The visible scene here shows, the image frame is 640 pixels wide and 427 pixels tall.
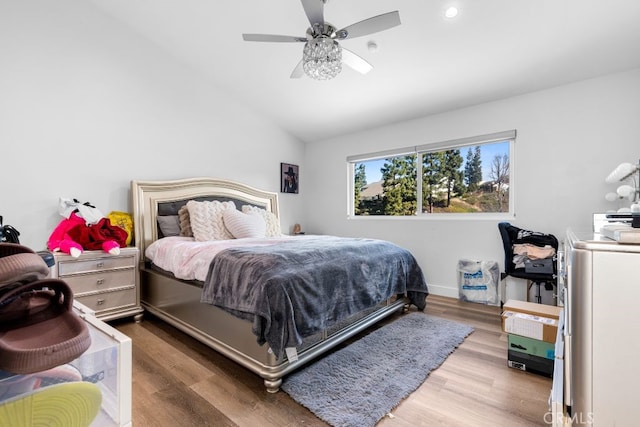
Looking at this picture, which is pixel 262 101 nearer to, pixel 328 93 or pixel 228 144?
pixel 228 144

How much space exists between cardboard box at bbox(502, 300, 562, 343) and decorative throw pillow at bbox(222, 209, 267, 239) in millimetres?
2463

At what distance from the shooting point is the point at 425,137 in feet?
12.7

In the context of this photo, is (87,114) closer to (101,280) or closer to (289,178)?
(101,280)

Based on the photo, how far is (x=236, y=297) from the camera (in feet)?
6.10

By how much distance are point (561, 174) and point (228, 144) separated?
397 cm

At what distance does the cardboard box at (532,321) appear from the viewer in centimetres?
186

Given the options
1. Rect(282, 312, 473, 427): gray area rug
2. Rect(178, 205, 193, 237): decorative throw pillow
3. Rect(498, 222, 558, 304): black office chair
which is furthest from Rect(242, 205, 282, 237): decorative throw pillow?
Rect(498, 222, 558, 304): black office chair

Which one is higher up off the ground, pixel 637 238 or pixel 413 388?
pixel 637 238

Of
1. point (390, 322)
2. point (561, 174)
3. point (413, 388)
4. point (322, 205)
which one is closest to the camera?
point (413, 388)


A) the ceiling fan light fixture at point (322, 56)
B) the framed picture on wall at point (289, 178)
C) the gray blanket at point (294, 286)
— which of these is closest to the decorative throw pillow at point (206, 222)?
the gray blanket at point (294, 286)

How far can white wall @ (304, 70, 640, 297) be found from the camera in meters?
2.75

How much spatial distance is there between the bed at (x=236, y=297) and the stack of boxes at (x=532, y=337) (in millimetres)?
972

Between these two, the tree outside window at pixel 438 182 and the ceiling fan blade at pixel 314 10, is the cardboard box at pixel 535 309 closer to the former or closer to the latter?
the tree outside window at pixel 438 182

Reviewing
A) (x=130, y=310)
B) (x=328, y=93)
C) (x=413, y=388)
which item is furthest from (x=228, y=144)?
(x=413, y=388)
